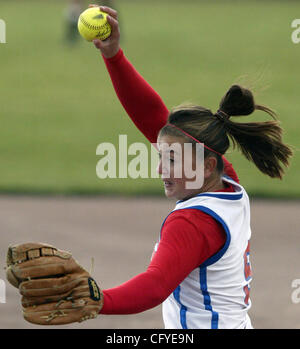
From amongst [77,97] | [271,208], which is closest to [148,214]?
[271,208]

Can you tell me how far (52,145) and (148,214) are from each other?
14.3 feet

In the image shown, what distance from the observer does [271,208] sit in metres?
7.55

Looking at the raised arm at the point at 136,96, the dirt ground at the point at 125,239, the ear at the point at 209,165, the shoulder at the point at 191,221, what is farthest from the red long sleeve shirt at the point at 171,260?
the dirt ground at the point at 125,239

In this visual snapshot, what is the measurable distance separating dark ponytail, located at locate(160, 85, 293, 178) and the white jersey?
0.21 meters

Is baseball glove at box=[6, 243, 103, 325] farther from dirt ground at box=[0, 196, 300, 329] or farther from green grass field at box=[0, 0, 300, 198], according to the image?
dirt ground at box=[0, 196, 300, 329]

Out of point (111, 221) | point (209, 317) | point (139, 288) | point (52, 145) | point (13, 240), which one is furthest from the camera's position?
point (52, 145)

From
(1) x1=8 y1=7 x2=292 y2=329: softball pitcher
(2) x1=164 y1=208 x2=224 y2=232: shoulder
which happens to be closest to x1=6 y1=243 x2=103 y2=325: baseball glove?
(1) x1=8 y1=7 x2=292 y2=329: softball pitcher

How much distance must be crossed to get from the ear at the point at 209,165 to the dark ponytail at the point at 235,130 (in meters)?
0.02

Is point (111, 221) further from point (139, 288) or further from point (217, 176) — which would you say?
point (139, 288)

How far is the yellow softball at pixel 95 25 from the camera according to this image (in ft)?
9.97

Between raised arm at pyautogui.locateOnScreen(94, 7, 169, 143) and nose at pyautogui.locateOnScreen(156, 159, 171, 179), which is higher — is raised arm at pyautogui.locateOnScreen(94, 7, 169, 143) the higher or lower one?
the higher one

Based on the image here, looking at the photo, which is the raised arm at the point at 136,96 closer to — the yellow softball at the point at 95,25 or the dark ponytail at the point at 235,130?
the yellow softball at the point at 95,25

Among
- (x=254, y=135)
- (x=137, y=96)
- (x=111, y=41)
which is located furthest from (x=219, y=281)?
(x=111, y=41)

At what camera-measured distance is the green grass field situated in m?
9.02
